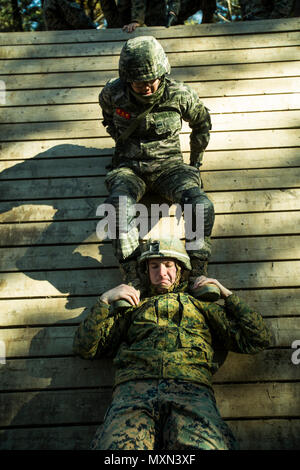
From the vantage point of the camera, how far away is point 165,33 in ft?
15.2

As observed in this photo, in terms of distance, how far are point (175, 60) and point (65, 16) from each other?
6.09 ft

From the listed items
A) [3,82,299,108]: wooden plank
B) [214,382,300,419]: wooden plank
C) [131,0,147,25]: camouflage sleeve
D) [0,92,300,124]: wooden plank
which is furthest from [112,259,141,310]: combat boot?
[131,0,147,25]: camouflage sleeve

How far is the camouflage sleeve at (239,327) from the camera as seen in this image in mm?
2533

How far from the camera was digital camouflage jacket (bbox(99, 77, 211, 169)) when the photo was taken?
3.27 meters

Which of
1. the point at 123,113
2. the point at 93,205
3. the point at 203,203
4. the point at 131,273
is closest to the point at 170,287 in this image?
the point at 131,273

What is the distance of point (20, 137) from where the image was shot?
399 cm

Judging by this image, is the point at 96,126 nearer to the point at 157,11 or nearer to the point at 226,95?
the point at 226,95

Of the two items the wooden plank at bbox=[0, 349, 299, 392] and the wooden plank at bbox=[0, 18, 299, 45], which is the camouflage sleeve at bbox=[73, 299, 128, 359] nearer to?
the wooden plank at bbox=[0, 349, 299, 392]

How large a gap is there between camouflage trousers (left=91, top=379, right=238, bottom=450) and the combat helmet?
1704mm

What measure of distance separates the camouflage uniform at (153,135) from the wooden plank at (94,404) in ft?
3.51

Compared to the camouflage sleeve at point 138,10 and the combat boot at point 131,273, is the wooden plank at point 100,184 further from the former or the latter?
the camouflage sleeve at point 138,10

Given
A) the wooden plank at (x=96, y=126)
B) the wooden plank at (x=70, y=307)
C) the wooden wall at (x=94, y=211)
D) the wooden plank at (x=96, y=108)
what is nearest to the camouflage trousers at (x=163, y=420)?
the wooden wall at (x=94, y=211)
